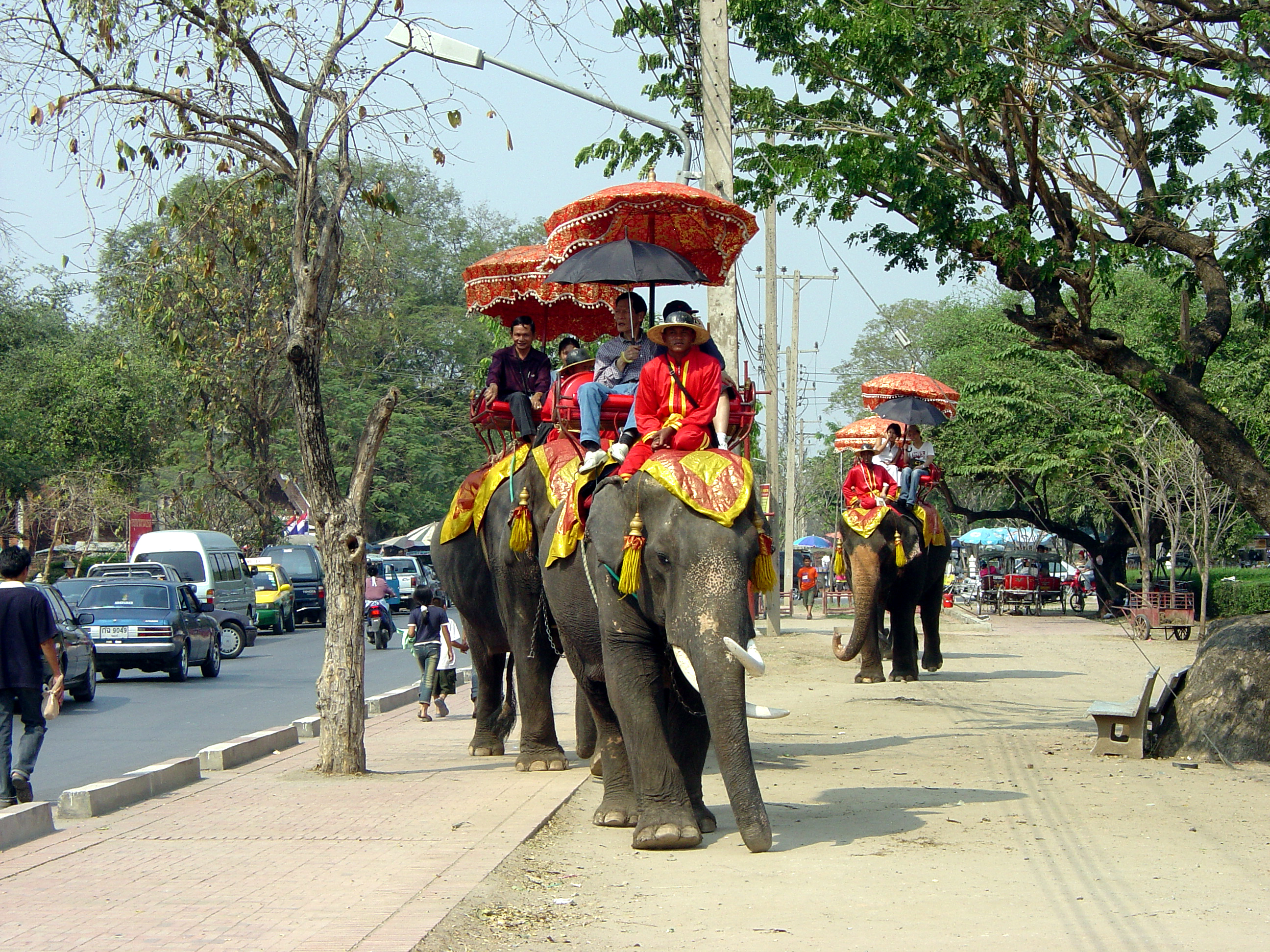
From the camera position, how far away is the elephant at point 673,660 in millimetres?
6699

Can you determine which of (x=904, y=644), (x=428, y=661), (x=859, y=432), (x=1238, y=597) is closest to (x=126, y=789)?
(x=428, y=661)

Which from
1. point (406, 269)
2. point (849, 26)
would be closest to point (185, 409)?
point (406, 269)

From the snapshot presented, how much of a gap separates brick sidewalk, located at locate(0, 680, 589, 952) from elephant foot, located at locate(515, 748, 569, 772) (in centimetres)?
8

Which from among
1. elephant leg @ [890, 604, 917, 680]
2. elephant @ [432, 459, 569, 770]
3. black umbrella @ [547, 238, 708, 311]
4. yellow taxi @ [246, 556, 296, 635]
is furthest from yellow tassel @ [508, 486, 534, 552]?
yellow taxi @ [246, 556, 296, 635]

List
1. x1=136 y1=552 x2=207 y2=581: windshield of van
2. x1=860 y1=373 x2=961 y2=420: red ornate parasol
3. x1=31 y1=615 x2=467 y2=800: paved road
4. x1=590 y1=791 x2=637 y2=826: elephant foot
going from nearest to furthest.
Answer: x1=590 y1=791 x2=637 y2=826: elephant foot, x1=31 y1=615 x2=467 y2=800: paved road, x1=860 y1=373 x2=961 y2=420: red ornate parasol, x1=136 y1=552 x2=207 y2=581: windshield of van

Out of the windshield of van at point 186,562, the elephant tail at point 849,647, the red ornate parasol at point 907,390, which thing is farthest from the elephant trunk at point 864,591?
the windshield of van at point 186,562

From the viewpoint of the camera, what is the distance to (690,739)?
7.66 meters

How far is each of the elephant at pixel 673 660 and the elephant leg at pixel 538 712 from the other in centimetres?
202

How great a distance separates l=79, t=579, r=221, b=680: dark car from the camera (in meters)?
20.6

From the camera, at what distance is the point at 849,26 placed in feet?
36.4

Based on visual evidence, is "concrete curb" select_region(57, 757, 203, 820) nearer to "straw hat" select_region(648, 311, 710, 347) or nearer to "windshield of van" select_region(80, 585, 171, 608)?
"straw hat" select_region(648, 311, 710, 347)

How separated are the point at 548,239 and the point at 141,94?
10.7 ft

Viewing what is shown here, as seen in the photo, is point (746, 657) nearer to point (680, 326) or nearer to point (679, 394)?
point (679, 394)

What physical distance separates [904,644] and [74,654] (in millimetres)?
10287
